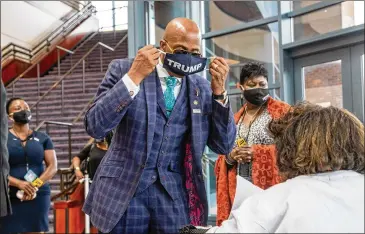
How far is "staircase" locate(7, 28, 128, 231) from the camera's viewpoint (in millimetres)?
9055

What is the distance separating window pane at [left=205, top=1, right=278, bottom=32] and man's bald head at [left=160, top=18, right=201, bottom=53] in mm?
4000

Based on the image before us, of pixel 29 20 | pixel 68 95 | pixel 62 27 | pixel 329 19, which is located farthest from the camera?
pixel 62 27

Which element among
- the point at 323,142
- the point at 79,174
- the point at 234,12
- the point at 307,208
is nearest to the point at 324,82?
the point at 234,12

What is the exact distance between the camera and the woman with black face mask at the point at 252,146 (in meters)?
2.82

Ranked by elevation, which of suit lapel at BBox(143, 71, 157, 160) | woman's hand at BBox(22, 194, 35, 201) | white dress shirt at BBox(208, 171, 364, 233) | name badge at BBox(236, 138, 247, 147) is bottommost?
woman's hand at BBox(22, 194, 35, 201)

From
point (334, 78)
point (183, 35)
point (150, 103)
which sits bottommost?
point (150, 103)

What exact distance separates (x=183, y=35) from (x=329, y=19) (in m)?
3.70

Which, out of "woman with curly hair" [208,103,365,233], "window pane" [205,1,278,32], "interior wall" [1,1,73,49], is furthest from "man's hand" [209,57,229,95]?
"interior wall" [1,1,73,49]

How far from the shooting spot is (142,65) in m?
1.62

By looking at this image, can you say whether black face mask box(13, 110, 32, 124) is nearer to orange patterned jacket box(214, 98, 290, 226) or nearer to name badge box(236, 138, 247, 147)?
orange patterned jacket box(214, 98, 290, 226)

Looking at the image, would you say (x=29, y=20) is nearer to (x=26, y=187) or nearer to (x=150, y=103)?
(x=26, y=187)

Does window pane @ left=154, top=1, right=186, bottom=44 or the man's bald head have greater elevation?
window pane @ left=154, top=1, right=186, bottom=44

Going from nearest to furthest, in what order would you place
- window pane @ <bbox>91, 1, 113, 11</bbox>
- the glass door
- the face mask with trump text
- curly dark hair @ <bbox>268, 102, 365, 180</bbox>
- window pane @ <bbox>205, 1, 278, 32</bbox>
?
curly dark hair @ <bbox>268, 102, 365, 180</bbox>
the face mask with trump text
the glass door
window pane @ <bbox>205, 1, 278, 32</bbox>
window pane @ <bbox>91, 1, 113, 11</bbox>

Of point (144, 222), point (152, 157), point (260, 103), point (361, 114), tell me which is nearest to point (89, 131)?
point (152, 157)
